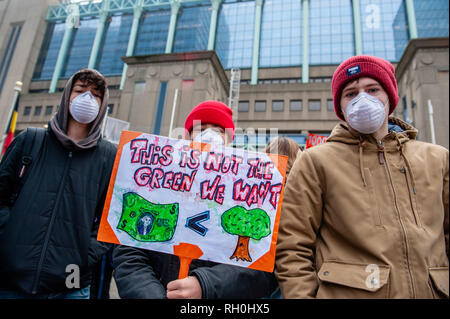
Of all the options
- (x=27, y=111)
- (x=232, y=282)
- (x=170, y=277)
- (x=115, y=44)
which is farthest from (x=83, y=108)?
(x=115, y=44)

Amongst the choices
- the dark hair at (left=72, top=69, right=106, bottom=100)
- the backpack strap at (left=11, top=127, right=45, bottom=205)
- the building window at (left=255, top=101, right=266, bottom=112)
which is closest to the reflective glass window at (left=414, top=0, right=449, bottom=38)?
the building window at (left=255, top=101, right=266, bottom=112)

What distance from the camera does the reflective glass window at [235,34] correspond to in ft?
127

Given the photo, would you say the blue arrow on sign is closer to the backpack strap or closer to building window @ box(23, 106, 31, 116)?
the backpack strap

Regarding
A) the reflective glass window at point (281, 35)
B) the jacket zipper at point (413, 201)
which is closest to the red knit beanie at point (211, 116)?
the jacket zipper at point (413, 201)

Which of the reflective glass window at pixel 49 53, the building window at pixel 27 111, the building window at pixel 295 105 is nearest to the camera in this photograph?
the building window at pixel 295 105

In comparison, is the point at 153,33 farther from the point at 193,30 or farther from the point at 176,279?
the point at 176,279

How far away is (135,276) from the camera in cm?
185

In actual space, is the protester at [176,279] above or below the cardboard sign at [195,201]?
below

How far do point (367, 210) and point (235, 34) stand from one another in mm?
42151

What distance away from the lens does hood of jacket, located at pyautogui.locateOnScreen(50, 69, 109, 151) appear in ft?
7.72

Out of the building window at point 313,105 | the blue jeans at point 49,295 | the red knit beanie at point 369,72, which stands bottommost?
the blue jeans at point 49,295

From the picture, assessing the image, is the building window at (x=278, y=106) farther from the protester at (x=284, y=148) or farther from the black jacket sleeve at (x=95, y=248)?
the black jacket sleeve at (x=95, y=248)

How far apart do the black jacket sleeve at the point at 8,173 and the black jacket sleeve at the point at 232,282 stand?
159 cm
